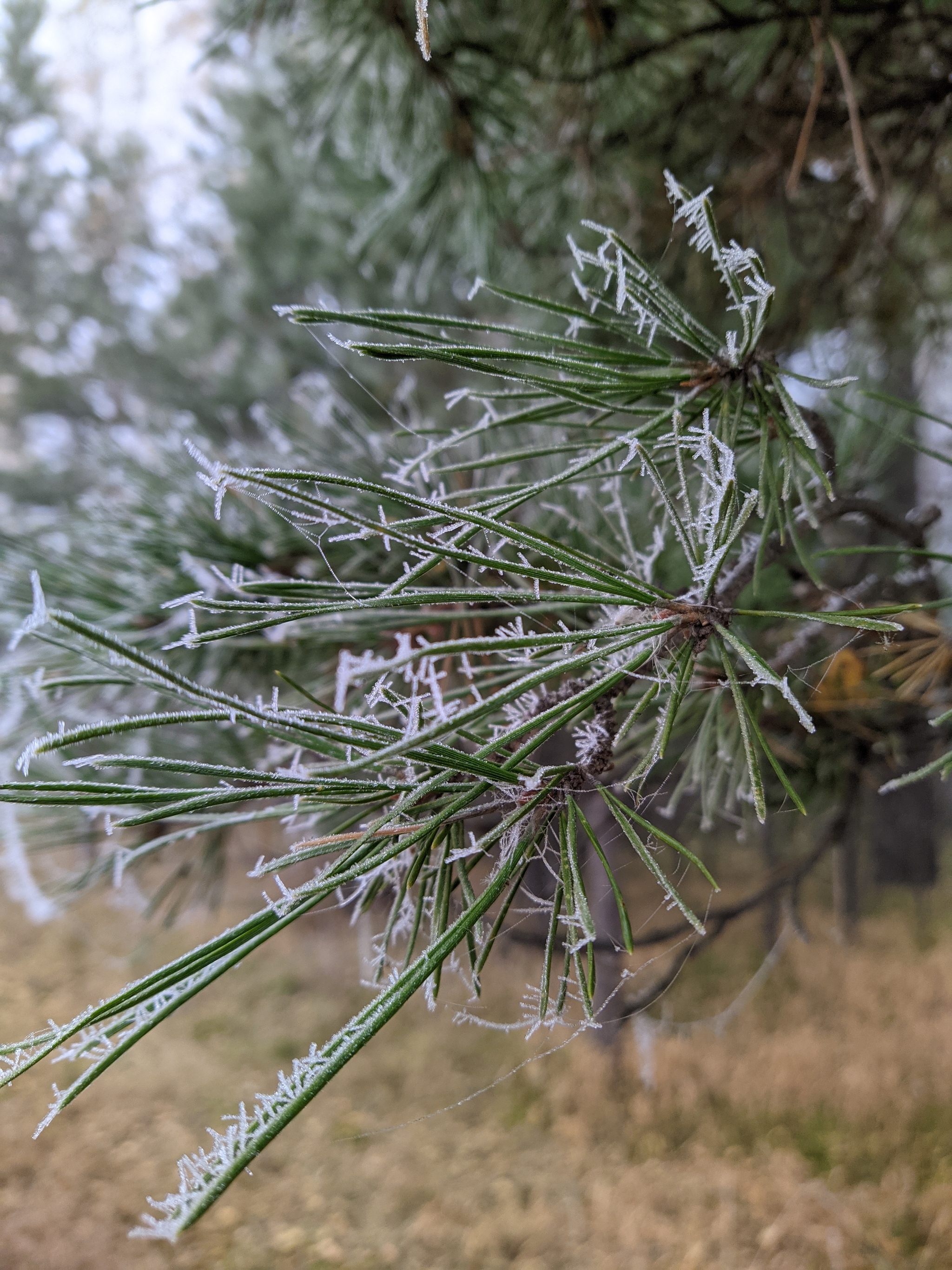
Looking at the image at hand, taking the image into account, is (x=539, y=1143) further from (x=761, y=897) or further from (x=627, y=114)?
(x=627, y=114)

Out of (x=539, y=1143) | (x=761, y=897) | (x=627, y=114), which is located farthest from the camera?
(x=539, y=1143)

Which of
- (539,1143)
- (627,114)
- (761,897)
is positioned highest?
A: (627,114)

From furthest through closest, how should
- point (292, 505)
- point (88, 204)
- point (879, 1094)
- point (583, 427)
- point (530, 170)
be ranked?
point (88, 204) → point (879, 1094) → point (530, 170) → point (292, 505) → point (583, 427)

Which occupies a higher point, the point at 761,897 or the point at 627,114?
the point at 627,114

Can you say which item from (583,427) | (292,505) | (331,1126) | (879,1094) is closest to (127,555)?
(292,505)

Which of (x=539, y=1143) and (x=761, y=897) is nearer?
(x=761, y=897)

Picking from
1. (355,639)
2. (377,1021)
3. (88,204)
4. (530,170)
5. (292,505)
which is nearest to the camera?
(377,1021)

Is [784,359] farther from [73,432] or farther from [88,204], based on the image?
[88,204]

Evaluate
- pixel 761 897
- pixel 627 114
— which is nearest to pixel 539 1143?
pixel 761 897
